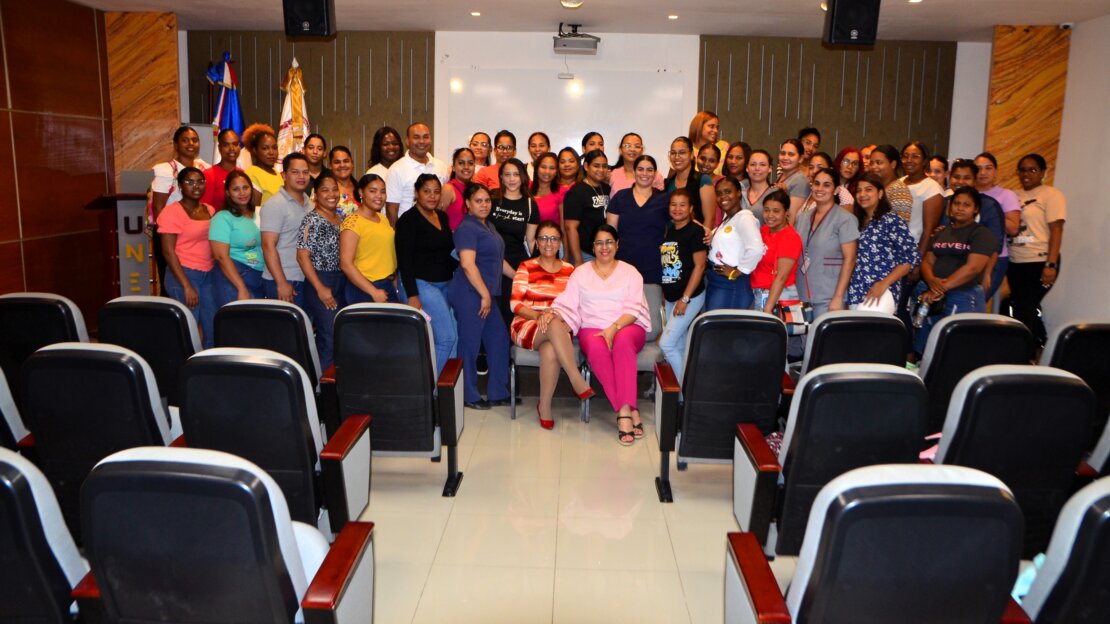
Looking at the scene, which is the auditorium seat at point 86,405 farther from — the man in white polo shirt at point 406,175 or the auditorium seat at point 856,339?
the man in white polo shirt at point 406,175

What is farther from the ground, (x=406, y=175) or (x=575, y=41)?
(x=575, y=41)

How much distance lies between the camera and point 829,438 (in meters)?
2.63

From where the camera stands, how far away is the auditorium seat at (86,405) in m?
2.49

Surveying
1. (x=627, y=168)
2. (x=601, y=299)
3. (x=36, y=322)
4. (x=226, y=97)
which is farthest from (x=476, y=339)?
(x=226, y=97)

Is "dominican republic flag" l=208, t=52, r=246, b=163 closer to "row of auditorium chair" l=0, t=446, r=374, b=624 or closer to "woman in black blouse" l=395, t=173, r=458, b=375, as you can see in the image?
"woman in black blouse" l=395, t=173, r=458, b=375

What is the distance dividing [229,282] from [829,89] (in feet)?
23.2

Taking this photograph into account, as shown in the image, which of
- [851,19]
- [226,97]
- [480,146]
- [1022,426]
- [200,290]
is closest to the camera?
[1022,426]

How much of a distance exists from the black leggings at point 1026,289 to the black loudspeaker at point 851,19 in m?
3.03

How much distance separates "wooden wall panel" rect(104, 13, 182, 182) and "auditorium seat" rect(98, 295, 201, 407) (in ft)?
18.5

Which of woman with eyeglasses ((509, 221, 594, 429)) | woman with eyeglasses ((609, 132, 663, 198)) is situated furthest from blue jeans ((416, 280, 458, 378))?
woman with eyeglasses ((609, 132, 663, 198))

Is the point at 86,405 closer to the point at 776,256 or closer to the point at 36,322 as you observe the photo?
the point at 36,322

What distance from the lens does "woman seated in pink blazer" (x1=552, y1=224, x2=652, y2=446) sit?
4895mm

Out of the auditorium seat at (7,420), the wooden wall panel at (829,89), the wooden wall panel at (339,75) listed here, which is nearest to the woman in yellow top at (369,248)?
the auditorium seat at (7,420)

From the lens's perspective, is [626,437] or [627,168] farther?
[627,168]
